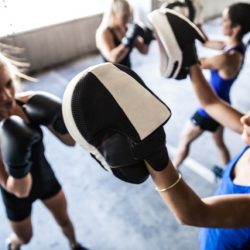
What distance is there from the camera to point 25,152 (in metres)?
1.16

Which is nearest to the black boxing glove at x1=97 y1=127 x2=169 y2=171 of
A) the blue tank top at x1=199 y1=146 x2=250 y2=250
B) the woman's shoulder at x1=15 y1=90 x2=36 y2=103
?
the blue tank top at x1=199 y1=146 x2=250 y2=250

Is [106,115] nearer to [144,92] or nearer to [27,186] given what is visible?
[144,92]

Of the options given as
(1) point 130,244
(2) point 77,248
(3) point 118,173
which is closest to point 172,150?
(1) point 130,244

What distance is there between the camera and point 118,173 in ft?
2.13

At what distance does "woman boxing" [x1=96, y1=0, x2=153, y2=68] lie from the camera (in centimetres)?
218

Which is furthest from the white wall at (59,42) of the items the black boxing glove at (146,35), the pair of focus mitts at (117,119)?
the pair of focus mitts at (117,119)

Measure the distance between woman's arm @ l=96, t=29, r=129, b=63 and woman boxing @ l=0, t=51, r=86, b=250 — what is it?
3.04 feet

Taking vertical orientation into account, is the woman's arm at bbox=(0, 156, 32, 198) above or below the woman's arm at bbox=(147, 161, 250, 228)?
below

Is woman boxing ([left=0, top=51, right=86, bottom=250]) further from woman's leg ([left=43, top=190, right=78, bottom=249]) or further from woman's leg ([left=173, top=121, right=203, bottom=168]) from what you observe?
woman's leg ([left=173, top=121, right=203, bottom=168])

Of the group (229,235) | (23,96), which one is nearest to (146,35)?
(23,96)

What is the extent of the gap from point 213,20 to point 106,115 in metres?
5.73

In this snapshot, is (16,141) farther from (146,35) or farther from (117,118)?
(146,35)

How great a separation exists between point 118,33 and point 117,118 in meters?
1.85

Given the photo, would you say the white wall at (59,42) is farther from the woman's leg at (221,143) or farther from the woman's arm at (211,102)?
the woman's arm at (211,102)
